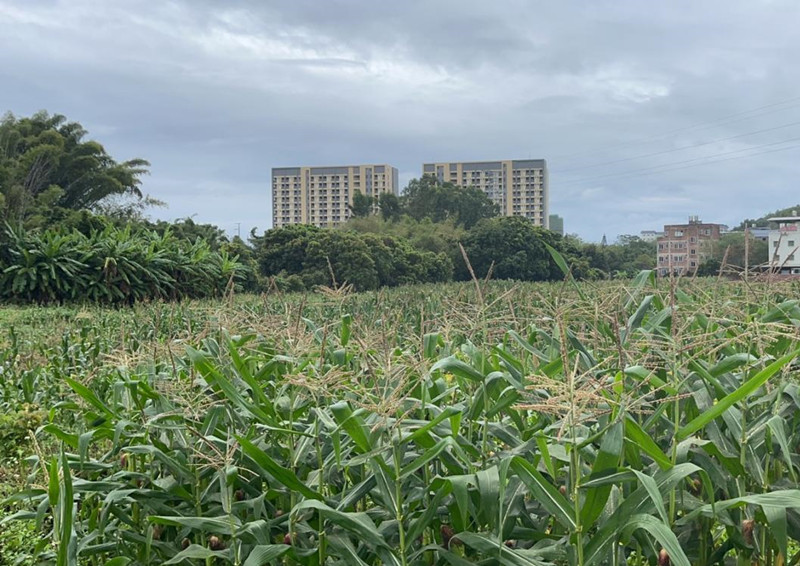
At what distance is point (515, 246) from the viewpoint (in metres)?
35.6

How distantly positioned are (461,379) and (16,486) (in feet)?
7.48

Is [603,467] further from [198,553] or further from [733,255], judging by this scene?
[733,255]

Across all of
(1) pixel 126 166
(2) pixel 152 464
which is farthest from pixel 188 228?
(2) pixel 152 464

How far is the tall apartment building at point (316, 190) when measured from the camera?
256 feet

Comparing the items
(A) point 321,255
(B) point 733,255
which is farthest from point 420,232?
(B) point 733,255

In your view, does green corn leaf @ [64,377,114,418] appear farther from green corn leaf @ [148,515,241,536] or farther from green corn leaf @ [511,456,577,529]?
green corn leaf @ [511,456,577,529]

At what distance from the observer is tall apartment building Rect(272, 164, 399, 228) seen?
78000mm

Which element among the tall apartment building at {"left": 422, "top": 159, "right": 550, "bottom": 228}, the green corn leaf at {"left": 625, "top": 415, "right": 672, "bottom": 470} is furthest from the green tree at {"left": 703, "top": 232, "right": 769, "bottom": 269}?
the tall apartment building at {"left": 422, "top": 159, "right": 550, "bottom": 228}

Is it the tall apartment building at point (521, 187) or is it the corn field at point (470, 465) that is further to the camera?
the tall apartment building at point (521, 187)

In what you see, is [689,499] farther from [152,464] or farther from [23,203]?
[23,203]

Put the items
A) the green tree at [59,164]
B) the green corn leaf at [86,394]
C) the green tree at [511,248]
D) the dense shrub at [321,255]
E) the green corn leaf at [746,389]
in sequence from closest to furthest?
the green corn leaf at [746,389]
the green corn leaf at [86,394]
the dense shrub at [321,255]
the green tree at [59,164]
the green tree at [511,248]

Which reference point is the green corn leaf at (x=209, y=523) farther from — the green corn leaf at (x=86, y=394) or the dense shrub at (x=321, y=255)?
the dense shrub at (x=321, y=255)

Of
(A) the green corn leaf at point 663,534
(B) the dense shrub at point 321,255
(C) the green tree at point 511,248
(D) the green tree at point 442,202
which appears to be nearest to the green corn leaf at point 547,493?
(A) the green corn leaf at point 663,534

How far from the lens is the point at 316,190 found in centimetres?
7819
